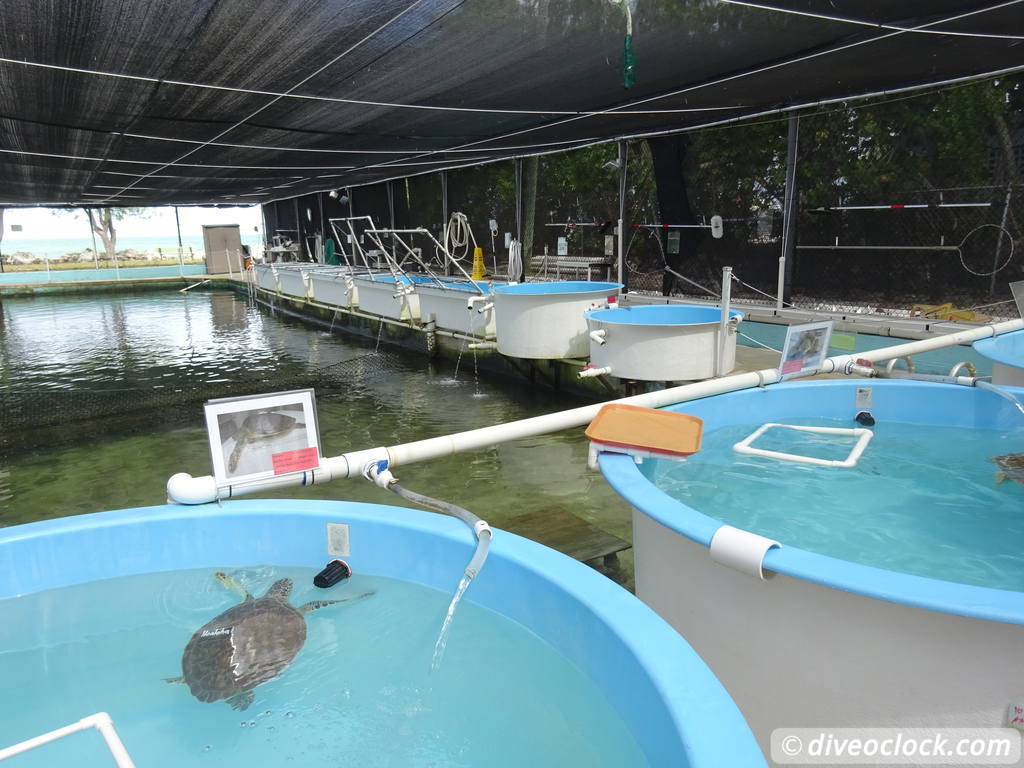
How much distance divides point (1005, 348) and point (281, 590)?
5.23 metres

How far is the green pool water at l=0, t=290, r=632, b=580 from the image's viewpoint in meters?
4.84

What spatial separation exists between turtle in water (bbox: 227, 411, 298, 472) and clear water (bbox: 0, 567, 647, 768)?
1.58 feet

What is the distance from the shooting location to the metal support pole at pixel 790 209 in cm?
747

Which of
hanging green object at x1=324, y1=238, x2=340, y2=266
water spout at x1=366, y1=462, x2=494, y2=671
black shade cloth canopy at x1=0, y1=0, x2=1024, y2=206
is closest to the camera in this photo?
water spout at x1=366, y1=462, x2=494, y2=671

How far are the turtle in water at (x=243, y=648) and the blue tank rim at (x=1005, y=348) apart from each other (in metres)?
4.33

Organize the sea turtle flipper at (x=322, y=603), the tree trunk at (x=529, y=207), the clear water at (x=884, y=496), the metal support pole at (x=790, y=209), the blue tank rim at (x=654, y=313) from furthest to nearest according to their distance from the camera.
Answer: the tree trunk at (x=529, y=207) < the metal support pole at (x=790, y=209) < the blue tank rim at (x=654, y=313) < the clear water at (x=884, y=496) < the sea turtle flipper at (x=322, y=603)

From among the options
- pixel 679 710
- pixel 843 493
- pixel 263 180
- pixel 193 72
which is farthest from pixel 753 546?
pixel 263 180

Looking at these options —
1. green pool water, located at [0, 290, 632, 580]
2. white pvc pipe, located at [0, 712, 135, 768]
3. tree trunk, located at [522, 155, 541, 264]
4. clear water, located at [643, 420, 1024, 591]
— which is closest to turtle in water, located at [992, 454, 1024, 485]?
clear water, located at [643, 420, 1024, 591]

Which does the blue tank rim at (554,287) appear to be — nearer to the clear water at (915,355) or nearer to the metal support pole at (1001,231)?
the clear water at (915,355)

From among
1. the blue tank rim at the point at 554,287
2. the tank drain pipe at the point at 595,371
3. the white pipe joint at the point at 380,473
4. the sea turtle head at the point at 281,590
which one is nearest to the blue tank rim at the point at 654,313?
the blue tank rim at the point at 554,287

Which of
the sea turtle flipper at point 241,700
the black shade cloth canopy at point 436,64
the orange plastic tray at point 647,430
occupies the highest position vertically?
the black shade cloth canopy at point 436,64

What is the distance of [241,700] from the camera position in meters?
1.86

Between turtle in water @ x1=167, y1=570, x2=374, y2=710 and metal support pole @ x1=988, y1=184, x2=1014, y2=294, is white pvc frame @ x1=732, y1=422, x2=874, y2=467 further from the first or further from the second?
metal support pole @ x1=988, y1=184, x2=1014, y2=294

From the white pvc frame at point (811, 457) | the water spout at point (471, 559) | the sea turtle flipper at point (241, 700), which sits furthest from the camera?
the white pvc frame at point (811, 457)
